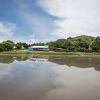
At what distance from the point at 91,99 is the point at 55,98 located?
6.10 feet

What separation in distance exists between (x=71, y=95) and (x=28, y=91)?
2.51 meters

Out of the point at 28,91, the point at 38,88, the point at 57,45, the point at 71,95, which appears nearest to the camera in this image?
the point at 71,95

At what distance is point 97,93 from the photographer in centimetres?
492

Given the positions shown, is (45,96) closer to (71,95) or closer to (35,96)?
(35,96)

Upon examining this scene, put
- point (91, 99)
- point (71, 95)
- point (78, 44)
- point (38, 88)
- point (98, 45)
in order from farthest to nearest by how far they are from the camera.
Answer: point (78, 44) → point (98, 45) → point (38, 88) → point (71, 95) → point (91, 99)

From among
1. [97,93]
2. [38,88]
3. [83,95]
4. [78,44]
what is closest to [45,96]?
[38,88]

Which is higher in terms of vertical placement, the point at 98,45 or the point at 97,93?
the point at 98,45

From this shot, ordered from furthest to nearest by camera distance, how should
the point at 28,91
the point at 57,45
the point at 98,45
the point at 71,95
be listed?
1. the point at 57,45
2. the point at 98,45
3. the point at 28,91
4. the point at 71,95

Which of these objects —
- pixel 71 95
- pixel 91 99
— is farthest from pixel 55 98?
pixel 91 99

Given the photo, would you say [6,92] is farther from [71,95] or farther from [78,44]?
[78,44]

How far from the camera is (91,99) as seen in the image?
4328 mm

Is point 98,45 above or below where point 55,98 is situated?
above

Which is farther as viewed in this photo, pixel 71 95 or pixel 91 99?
pixel 71 95

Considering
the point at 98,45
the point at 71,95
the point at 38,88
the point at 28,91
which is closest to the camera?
the point at 71,95
